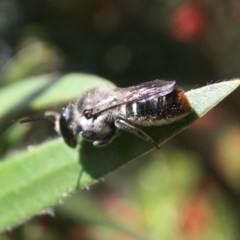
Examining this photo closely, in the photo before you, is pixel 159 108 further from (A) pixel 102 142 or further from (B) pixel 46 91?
(B) pixel 46 91

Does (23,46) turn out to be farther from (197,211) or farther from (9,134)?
(197,211)

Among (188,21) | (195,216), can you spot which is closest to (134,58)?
(188,21)

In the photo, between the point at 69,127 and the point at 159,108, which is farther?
the point at 69,127

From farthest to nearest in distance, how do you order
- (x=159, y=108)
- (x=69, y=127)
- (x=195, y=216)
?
1. (x=195, y=216)
2. (x=69, y=127)
3. (x=159, y=108)

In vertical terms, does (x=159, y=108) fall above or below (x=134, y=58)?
above

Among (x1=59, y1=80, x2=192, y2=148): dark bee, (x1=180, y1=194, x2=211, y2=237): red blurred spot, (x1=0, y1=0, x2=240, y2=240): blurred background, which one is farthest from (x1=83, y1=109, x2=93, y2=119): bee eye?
(x1=180, y1=194, x2=211, y2=237): red blurred spot

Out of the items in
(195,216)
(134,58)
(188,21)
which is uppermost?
(188,21)

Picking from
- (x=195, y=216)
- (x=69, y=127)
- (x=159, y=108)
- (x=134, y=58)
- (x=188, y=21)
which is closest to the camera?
(x=159, y=108)
